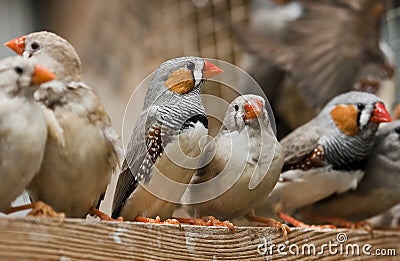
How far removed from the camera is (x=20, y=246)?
88 cm

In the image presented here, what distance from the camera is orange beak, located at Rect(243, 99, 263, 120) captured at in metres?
1.31

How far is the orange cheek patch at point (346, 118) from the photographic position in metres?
1.74

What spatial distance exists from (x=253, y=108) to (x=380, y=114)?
1.59 ft

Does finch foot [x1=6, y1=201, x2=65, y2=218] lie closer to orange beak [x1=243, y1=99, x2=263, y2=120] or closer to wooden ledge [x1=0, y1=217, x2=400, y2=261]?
wooden ledge [x1=0, y1=217, x2=400, y2=261]

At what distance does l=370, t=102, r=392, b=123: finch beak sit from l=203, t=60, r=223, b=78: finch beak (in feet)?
1.88

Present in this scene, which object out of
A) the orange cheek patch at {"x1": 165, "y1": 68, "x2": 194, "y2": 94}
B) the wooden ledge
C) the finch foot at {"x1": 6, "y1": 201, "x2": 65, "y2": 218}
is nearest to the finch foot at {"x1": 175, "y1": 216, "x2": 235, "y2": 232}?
the wooden ledge

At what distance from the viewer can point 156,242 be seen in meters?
1.07

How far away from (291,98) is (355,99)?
0.93 metres

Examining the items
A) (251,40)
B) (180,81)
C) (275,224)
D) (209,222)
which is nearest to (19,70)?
(180,81)

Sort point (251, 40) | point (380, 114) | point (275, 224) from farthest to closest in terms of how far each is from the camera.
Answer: point (251, 40), point (380, 114), point (275, 224)

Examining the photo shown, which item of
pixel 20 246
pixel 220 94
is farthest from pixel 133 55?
pixel 20 246

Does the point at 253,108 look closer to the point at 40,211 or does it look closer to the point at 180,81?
the point at 180,81

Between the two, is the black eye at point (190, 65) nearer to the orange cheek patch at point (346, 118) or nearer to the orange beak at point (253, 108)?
the orange beak at point (253, 108)

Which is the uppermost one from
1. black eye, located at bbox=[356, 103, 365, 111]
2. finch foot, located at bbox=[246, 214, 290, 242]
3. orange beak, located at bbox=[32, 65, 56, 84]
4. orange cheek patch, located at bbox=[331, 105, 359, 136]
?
orange beak, located at bbox=[32, 65, 56, 84]
